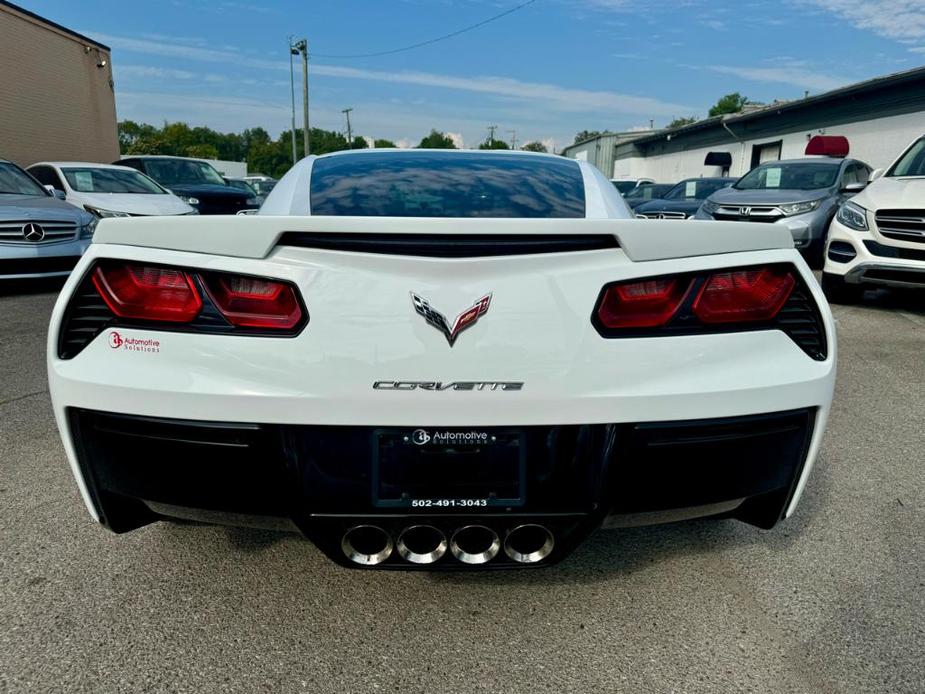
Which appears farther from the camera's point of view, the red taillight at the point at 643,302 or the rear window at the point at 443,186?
the rear window at the point at 443,186

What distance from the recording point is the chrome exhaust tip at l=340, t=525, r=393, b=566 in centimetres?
161

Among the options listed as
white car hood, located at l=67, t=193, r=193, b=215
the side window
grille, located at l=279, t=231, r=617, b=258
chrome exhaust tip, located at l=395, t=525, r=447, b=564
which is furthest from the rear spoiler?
the side window

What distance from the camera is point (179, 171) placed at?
13203 millimetres

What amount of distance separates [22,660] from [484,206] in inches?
70.6

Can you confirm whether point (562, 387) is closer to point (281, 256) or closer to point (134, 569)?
point (281, 256)

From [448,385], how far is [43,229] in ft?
24.4

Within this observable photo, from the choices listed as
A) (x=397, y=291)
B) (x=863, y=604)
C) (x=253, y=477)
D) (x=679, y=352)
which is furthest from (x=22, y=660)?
(x=863, y=604)

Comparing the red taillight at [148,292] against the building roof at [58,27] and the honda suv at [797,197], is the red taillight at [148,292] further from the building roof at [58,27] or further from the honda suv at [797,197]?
the building roof at [58,27]

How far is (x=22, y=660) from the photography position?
5.60 ft

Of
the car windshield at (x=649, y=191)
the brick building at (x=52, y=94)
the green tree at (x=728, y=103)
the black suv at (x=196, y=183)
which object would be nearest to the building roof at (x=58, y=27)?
the brick building at (x=52, y=94)

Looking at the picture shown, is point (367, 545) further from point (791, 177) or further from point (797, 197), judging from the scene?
point (791, 177)

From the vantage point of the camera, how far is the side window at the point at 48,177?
9523 mm

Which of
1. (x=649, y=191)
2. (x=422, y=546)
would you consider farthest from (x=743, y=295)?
(x=649, y=191)

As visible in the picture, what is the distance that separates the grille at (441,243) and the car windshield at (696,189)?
12.5 m
